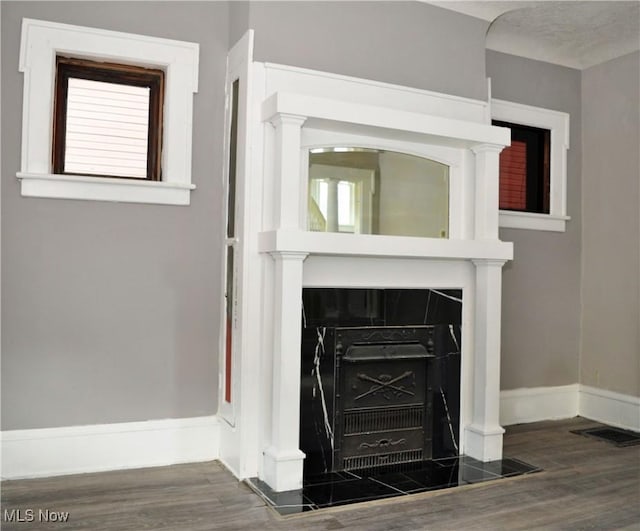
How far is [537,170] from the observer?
4555 millimetres

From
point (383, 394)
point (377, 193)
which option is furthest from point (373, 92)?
point (383, 394)

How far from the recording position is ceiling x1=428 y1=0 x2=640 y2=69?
364 cm

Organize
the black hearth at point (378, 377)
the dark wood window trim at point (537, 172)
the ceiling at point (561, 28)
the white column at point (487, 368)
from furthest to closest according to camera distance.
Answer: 1. the dark wood window trim at point (537, 172)
2. the ceiling at point (561, 28)
3. the white column at point (487, 368)
4. the black hearth at point (378, 377)

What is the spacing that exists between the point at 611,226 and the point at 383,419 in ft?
7.71

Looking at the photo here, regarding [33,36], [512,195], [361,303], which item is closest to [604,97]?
[512,195]

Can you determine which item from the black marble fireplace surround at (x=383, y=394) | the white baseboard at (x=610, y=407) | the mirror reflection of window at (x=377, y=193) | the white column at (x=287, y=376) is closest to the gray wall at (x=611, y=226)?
the white baseboard at (x=610, y=407)

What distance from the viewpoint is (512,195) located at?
444 centimetres

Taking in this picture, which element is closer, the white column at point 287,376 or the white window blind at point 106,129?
the white column at point 287,376

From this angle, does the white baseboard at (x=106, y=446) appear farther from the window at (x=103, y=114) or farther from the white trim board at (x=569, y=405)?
the white trim board at (x=569, y=405)

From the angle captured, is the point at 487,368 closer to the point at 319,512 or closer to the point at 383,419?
the point at 383,419

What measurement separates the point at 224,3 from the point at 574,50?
2494 mm

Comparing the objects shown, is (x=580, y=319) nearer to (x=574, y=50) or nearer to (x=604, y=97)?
(x=604, y=97)

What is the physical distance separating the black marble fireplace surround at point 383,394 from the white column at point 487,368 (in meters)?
0.08

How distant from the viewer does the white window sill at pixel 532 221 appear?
14.1 ft
